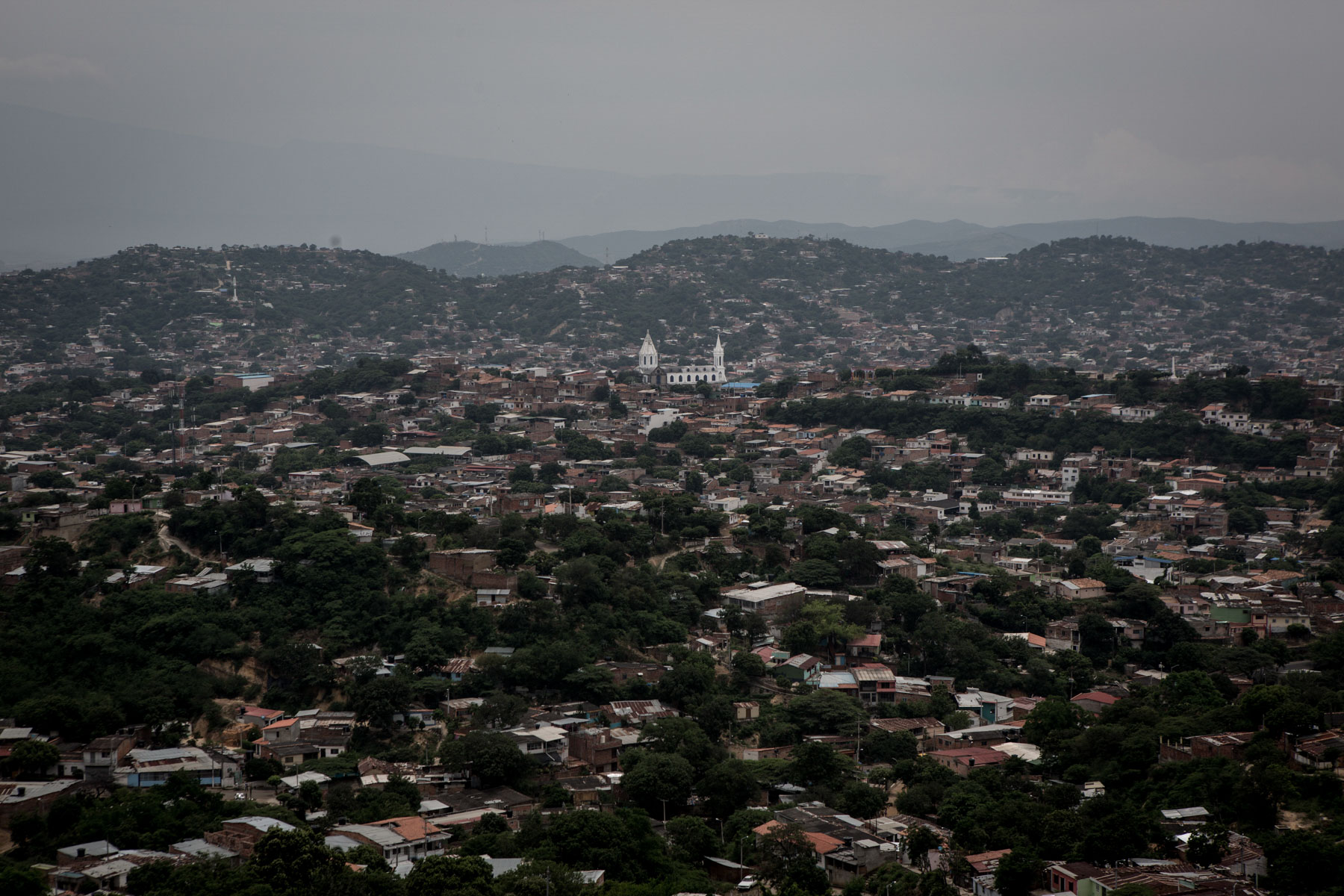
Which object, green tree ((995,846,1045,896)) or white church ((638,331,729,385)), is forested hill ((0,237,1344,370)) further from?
green tree ((995,846,1045,896))

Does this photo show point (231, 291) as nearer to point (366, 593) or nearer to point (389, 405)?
point (389, 405)

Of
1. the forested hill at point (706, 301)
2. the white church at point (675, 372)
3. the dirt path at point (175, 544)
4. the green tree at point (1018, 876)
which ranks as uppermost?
the forested hill at point (706, 301)

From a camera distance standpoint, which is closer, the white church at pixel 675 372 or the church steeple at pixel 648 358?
the white church at pixel 675 372

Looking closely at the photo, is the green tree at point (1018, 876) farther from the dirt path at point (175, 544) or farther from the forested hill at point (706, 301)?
the forested hill at point (706, 301)

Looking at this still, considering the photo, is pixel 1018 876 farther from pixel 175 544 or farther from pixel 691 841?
pixel 175 544

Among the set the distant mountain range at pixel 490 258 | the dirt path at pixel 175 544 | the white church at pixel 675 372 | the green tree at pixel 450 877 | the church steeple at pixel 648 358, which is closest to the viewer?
the green tree at pixel 450 877

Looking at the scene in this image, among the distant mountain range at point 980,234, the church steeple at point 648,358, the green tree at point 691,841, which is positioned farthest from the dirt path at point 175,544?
the distant mountain range at point 980,234

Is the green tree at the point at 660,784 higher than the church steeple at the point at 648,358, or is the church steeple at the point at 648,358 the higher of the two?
the church steeple at the point at 648,358
